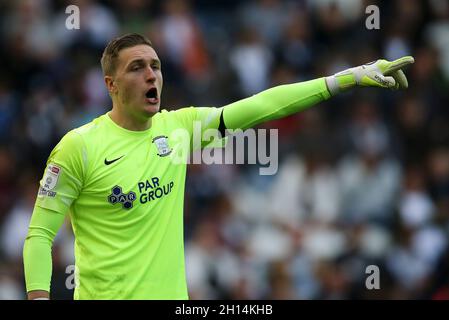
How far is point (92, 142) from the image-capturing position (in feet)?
23.0

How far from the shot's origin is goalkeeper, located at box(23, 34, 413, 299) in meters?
6.87

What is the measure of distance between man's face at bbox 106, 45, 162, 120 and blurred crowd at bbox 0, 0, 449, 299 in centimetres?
434

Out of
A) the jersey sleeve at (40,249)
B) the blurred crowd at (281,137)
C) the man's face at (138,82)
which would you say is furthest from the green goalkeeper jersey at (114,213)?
the blurred crowd at (281,137)

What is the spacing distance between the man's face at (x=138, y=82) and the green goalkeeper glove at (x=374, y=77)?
3.72ft

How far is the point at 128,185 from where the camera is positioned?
6.98m

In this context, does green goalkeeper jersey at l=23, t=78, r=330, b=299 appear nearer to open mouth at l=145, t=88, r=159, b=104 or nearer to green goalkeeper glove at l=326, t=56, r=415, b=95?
green goalkeeper glove at l=326, t=56, r=415, b=95

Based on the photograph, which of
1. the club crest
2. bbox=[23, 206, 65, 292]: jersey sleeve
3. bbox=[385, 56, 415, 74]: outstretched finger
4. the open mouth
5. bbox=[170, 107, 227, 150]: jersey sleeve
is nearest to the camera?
bbox=[23, 206, 65, 292]: jersey sleeve

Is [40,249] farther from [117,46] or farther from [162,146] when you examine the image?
[117,46]

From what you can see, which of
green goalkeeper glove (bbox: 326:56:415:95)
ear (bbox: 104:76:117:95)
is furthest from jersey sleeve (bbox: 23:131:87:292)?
green goalkeeper glove (bbox: 326:56:415:95)

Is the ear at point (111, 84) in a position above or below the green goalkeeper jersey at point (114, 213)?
above

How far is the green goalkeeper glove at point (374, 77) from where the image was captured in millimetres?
7020

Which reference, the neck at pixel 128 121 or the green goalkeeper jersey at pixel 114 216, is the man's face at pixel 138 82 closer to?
the neck at pixel 128 121
